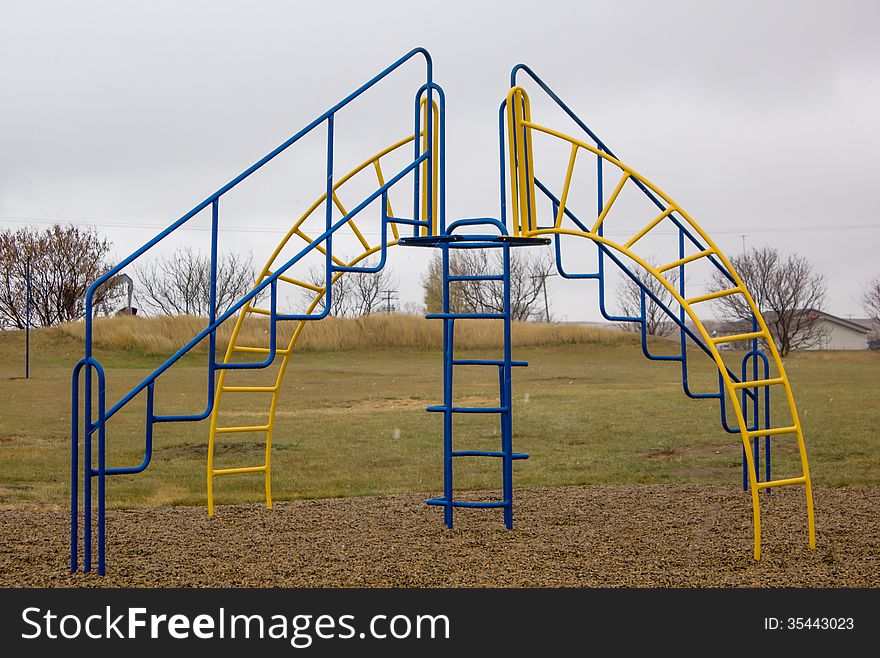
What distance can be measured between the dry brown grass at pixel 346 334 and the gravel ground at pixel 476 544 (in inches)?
993

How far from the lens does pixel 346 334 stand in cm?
3569

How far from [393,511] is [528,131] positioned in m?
→ 2.92

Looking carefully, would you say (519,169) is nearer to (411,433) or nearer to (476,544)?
(476,544)

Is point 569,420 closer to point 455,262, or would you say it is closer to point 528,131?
point 528,131

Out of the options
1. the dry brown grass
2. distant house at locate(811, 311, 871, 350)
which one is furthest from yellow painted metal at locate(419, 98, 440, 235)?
distant house at locate(811, 311, 871, 350)

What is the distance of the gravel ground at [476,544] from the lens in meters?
5.22

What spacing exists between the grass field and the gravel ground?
1.44 metres

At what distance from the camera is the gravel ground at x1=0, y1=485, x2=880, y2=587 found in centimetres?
522

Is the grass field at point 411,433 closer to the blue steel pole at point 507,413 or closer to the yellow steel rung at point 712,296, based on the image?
the blue steel pole at point 507,413

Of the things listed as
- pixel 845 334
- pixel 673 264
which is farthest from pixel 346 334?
pixel 845 334

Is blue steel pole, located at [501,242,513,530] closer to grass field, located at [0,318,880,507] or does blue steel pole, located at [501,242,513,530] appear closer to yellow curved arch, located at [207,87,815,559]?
yellow curved arch, located at [207,87,815,559]

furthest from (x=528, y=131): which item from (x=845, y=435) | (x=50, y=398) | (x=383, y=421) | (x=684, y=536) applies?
(x=50, y=398)

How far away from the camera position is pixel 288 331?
3484 centimetres

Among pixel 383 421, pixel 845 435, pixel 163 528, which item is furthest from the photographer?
pixel 383 421
